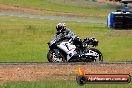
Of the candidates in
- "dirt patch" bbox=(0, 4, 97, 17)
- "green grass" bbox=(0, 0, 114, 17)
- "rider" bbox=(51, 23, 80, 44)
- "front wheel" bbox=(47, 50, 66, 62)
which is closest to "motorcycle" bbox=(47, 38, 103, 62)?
"front wheel" bbox=(47, 50, 66, 62)

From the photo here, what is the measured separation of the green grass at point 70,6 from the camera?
57.7 metres

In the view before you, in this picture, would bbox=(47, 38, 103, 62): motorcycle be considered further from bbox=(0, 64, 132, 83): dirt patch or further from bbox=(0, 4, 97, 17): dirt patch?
bbox=(0, 4, 97, 17): dirt patch

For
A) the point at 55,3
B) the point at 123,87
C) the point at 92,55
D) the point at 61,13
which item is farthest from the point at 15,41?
the point at 55,3

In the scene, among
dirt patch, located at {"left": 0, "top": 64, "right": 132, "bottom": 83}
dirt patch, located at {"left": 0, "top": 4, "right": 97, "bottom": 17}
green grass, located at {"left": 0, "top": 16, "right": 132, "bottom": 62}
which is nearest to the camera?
dirt patch, located at {"left": 0, "top": 64, "right": 132, "bottom": 83}

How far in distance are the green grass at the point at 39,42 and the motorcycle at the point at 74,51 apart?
11.7ft

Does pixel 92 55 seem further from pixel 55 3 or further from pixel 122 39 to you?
pixel 55 3

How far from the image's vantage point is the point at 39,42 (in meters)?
30.1

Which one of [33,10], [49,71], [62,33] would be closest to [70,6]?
[33,10]

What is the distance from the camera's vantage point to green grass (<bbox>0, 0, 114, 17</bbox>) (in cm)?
5769

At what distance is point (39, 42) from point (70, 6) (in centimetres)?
3242

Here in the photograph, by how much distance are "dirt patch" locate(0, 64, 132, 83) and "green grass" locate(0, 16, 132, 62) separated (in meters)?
5.06

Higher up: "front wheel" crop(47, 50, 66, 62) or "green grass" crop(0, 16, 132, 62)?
"front wheel" crop(47, 50, 66, 62)

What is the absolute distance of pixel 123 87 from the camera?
13.0m

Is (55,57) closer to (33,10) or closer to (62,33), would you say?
(62,33)
